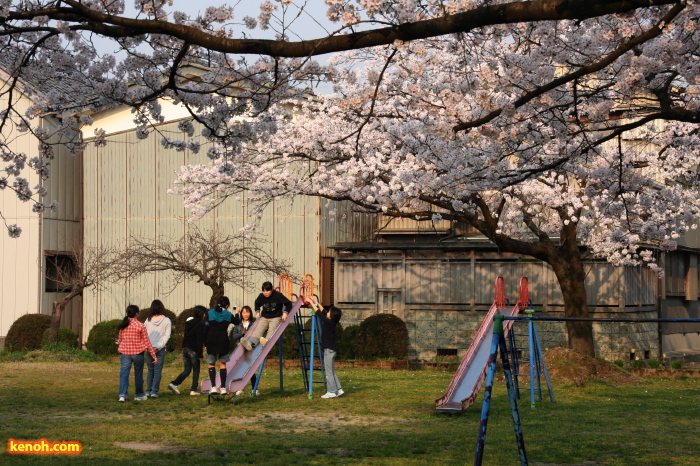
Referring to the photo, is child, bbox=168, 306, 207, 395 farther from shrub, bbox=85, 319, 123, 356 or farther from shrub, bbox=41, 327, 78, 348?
shrub, bbox=41, 327, 78, 348

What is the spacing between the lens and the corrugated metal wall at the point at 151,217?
28.0 meters

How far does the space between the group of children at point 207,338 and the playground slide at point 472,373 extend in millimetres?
2365

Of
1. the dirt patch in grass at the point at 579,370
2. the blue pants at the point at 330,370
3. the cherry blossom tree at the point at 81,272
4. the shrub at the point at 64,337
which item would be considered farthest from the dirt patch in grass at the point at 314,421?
the shrub at the point at 64,337

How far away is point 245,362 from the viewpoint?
16984 mm

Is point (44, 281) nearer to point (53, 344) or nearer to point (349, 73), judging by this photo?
point (53, 344)

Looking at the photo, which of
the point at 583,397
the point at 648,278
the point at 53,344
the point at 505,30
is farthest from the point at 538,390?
the point at 53,344

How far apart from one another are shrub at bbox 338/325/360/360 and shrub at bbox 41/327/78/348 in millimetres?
8935

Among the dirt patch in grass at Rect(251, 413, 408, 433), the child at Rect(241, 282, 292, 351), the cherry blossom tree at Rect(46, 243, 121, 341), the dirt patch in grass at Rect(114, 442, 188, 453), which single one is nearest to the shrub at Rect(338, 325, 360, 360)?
the cherry blossom tree at Rect(46, 243, 121, 341)

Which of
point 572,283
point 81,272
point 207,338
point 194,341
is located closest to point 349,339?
point 572,283

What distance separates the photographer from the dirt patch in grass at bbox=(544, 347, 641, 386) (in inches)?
721

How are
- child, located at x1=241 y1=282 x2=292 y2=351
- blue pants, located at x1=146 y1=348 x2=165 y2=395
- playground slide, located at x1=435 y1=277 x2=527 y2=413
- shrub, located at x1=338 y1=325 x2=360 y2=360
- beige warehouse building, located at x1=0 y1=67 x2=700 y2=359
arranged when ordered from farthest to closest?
beige warehouse building, located at x1=0 y1=67 x2=700 y2=359 < shrub, located at x1=338 y1=325 x2=360 y2=360 < child, located at x1=241 y1=282 x2=292 y2=351 < blue pants, located at x1=146 y1=348 x2=165 y2=395 < playground slide, located at x1=435 y1=277 x2=527 y2=413

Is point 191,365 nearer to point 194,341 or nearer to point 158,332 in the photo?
point 194,341

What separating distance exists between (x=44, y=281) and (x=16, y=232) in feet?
52.9

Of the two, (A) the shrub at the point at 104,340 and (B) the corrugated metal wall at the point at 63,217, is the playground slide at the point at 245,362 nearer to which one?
(A) the shrub at the point at 104,340
